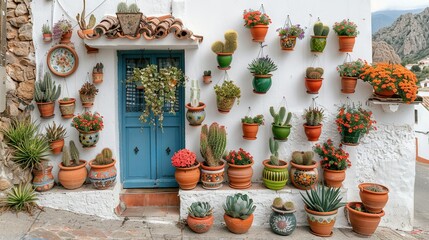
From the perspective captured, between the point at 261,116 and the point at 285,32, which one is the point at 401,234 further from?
the point at 285,32

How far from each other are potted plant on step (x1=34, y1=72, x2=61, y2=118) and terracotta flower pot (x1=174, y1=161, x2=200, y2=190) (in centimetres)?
209

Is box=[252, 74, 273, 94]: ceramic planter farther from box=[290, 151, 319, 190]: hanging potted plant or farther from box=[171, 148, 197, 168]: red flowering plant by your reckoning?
box=[171, 148, 197, 168]: red flowering plant

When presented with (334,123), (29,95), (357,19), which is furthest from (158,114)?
(357,19)

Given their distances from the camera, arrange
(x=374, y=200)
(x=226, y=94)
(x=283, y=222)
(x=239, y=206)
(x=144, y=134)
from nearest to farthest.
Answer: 1. (x=239, y=206)
2. (x=283, y=222)
3. (x=374, y=200)
4. (x=226, y=94)
5. (x=144, y=134)

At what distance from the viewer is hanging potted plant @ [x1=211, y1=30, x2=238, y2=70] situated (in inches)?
181

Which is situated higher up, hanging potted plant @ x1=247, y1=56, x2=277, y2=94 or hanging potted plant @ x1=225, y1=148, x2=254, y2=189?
hanging potted plant @ x1=247, y1=56, x2=277, y2=94

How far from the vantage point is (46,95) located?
4.62 metres

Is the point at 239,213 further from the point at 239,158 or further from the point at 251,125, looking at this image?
the point at 251,125

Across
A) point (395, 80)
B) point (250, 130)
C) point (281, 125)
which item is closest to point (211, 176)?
point (250, 130)


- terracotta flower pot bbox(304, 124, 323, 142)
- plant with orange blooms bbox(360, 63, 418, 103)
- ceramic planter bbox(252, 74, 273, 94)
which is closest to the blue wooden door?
ceramic planter bbox(252, 74, 273, 94)

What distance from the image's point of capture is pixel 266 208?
464cm

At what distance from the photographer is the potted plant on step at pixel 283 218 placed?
434 centimetres

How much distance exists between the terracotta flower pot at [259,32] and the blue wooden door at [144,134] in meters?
1.15

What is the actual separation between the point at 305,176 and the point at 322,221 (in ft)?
2.11
